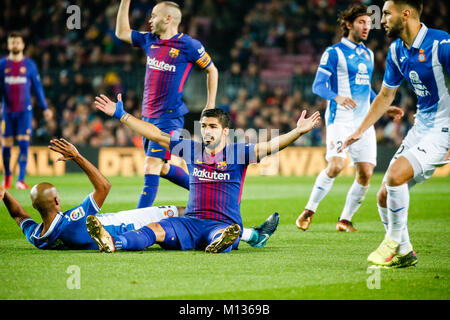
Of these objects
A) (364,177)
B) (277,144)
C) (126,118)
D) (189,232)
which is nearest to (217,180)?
(189,232)

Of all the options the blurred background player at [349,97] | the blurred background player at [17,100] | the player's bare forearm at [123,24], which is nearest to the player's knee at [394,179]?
the blurred background player at [349,97]

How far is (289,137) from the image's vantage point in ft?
18.8

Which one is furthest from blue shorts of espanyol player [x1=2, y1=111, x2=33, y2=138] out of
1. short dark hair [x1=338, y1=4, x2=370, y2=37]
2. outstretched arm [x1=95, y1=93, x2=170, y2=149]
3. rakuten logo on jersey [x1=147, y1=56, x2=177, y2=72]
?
outstretched arm [x1=95, y1=93, x2=170, y2=149]

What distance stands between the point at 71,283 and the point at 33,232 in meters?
1.71

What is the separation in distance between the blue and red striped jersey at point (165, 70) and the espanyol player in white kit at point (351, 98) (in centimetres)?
171

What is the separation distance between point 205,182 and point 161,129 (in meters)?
1.85

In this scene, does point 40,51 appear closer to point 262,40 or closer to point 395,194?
point 262,40

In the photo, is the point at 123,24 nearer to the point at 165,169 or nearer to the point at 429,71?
the point at 165,169

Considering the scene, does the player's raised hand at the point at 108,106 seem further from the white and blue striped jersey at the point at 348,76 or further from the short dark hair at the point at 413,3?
the white and blue striped jersey at the point at 348,76

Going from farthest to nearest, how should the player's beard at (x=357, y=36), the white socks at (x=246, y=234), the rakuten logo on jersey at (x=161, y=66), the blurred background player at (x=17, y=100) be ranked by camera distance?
the blurred background player at (x=17, y=100)
the player's beard at (x=357, y=36)
the rakuten logo on jersey at (x=161, y=66)
the white socks at (x=246, y=234)

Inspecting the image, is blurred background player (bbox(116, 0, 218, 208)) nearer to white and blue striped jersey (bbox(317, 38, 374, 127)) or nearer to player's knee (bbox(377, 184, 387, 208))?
white and blue striped jersey (bbox(317, 38, 374, 127))

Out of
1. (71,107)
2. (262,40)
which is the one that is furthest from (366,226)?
(262,40)

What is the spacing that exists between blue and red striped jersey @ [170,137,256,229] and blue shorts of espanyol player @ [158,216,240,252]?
88mm

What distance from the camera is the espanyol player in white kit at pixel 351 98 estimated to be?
326 inches
